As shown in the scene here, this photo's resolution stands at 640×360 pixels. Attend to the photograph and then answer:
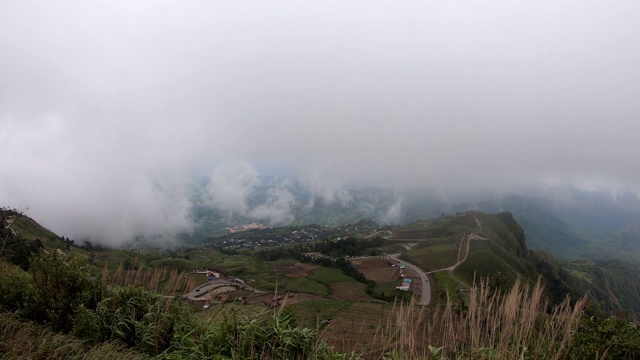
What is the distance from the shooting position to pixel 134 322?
25.3ft

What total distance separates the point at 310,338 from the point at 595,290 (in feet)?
593

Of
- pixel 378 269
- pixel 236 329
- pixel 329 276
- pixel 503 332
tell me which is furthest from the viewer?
pixel 378 269

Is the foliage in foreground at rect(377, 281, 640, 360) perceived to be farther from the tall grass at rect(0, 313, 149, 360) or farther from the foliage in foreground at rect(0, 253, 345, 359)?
the tall grass at rect(0, 313, 149, 360)

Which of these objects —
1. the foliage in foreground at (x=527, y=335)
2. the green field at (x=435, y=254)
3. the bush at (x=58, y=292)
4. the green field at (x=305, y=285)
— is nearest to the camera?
the foliage in foreground at (x=527, y=335)

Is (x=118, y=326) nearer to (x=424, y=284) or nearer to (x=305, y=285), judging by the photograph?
(x=305, y=285)

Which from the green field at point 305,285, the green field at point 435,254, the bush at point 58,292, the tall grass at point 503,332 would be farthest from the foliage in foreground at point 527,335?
the green field at point 435,254

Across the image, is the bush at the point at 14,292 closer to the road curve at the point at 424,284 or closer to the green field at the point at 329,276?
the road curve at the point at 424,284

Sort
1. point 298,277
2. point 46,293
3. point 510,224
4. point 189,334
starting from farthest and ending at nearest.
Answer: point 510,224 < point 298,277 < point 46,293 < point 189,334

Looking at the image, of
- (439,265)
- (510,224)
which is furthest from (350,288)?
(510,224)

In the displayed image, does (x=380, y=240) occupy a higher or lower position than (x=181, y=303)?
higher

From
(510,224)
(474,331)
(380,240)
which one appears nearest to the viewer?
(474,331)

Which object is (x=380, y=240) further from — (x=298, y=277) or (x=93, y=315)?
(x=93, y=315)

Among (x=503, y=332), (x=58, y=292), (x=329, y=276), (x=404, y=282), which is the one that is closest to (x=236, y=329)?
(x=58, y=292)

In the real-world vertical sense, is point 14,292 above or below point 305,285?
above
